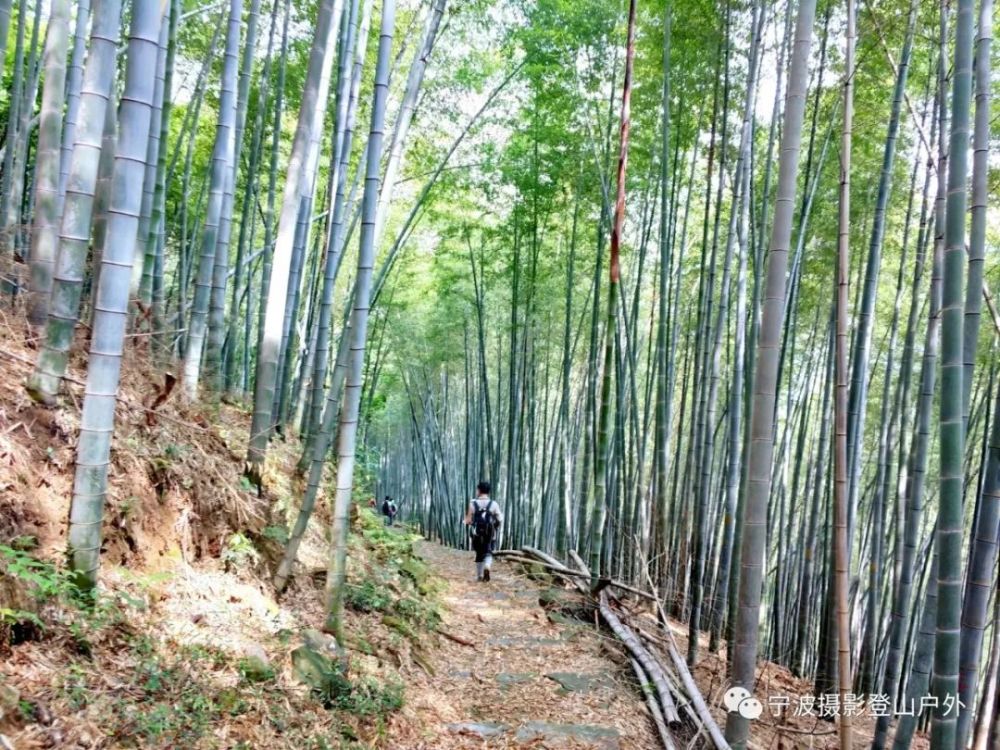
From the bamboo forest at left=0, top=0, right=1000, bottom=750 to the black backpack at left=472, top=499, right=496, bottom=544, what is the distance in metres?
0.03

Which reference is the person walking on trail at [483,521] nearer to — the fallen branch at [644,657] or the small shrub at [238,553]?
the fallen branch at [644,657]

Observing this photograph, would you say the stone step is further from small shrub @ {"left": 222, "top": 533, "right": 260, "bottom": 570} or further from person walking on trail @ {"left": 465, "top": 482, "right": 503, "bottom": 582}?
person walking on trail @ {"left": 465, "top": 482, "right": 503, "bottom": 582}

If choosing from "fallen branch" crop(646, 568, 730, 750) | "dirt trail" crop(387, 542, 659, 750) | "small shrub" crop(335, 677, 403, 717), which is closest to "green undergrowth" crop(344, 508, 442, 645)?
"dirt trail" crop(387, 542, 659, 750)

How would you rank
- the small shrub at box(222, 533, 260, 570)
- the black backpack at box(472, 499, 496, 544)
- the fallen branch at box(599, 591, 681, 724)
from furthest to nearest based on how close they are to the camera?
the black backpack at box(472, 499, 496, 544)
the fallen branch at box(599, 591, 681, 724)
the small shrub at box(222, 533, 260, 570)

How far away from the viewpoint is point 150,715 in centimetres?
175

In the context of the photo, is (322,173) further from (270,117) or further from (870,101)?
(870,101)

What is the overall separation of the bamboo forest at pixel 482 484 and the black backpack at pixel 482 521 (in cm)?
3

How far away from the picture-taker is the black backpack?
18.2 feet

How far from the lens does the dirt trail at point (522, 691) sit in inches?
110

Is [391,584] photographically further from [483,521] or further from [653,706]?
[653,706]

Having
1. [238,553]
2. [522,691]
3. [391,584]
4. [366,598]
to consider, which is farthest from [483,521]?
[238,553]

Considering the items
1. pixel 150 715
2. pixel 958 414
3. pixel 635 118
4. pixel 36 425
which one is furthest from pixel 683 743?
pixel 635 118

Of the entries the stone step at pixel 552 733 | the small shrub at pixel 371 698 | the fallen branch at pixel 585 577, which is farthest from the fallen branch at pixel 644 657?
the small shrub at pixel 371 698

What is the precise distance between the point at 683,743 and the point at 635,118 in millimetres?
5133
